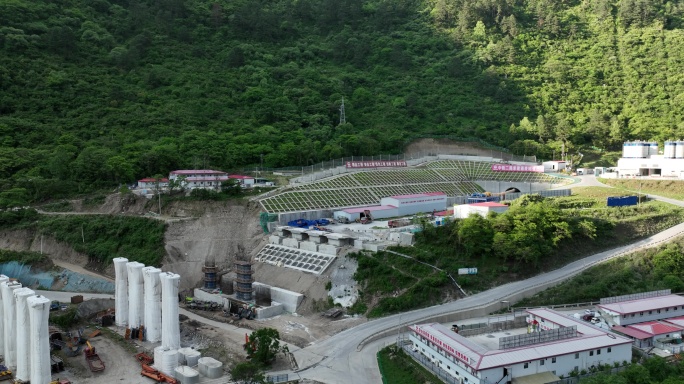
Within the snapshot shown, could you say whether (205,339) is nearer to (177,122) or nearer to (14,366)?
(14,366)

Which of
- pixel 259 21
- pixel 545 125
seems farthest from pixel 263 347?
pixel 259 21

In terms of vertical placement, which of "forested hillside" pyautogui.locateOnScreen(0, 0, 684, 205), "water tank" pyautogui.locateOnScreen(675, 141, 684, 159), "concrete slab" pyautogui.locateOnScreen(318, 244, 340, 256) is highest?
"forested hillside" pyautogui.locateOnScreen(0, 0, 684, 205)

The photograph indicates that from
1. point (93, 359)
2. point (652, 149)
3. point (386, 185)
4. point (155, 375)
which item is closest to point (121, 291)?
point (93, 359)

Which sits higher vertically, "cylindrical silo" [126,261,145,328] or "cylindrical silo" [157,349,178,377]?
"cylindrical silo" [126,261,145,328]

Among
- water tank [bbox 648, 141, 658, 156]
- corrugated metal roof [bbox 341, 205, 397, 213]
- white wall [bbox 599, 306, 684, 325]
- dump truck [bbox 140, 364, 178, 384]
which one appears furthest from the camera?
water tank [bbox 648, 141, 658, 156]

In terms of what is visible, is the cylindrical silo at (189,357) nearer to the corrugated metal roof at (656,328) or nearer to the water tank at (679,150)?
the corrugated metal roof at (656,328)

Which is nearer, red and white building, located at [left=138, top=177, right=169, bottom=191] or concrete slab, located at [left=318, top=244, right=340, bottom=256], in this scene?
concrete slab, located at [left=318, top=244, right=340, bottom=256]

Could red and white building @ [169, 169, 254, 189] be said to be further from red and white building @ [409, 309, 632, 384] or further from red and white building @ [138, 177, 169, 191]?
red and white building @ [409, 309, 632, 384]

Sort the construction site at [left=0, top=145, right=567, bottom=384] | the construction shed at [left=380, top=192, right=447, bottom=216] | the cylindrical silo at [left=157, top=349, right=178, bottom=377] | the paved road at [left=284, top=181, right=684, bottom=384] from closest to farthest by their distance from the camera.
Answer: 1. the paved road at [left=284, top=181, right=684, bottom=384]
2. the cylindrical silo at [left=157, top=349, right=178, bottom=377]
3. the construction site at [left=0, top=145, right=567, bottom=384]
4. the construction shed at [left=380, top=192, right=447, bottom=216]

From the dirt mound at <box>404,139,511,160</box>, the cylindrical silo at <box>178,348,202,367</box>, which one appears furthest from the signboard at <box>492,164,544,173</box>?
the cylindrical silo at <box>178,348,202,367</box>
